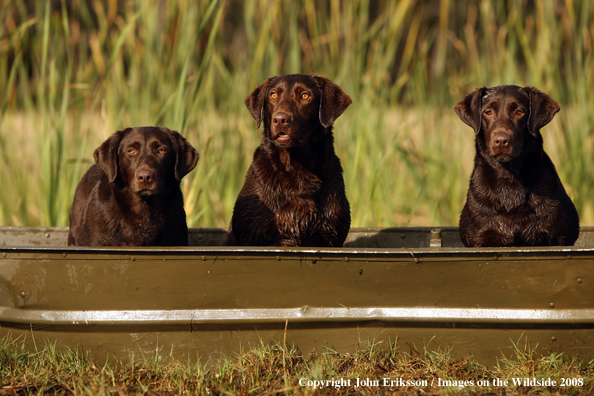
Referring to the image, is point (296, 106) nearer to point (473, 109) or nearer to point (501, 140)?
point (473, 109)

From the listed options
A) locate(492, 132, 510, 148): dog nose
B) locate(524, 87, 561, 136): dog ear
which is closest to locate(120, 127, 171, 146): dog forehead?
locate(492, 132, 510, 148): dog nose

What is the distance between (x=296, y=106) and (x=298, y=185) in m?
0.46

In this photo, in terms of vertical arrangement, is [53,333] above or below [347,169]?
below

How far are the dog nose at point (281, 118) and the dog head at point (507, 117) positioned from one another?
1.00 m

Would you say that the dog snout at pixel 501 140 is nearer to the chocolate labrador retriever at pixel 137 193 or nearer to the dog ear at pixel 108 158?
the chocolate labrador retriever at pixel 137 193

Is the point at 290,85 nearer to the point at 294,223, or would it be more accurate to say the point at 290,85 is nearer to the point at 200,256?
the point at 294,223

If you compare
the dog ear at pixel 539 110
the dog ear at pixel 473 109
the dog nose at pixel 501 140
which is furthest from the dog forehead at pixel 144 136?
the dog ear at pixel 539 110

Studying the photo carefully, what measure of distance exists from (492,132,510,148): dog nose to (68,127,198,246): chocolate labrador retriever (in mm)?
1714

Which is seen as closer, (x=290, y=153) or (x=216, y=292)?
(x=216, y=292)

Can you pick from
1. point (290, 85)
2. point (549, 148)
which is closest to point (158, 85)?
point (290, 85)

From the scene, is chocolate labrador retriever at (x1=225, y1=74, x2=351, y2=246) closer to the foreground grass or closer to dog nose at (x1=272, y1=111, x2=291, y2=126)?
dog nose at (x1=272, y1=111, x2=291, y2=126)

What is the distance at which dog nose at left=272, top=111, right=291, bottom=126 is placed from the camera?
3211 millimetres

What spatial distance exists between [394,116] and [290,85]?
2614 millimetres

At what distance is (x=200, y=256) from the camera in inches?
107
